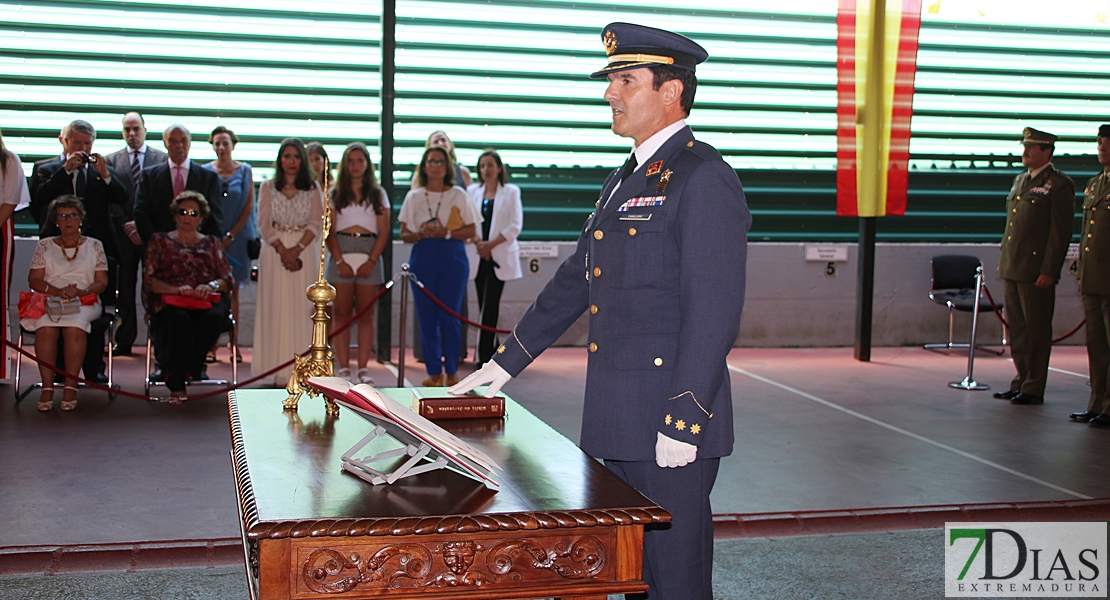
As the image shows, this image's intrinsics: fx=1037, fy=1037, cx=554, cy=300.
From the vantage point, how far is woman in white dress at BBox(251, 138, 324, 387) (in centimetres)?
656

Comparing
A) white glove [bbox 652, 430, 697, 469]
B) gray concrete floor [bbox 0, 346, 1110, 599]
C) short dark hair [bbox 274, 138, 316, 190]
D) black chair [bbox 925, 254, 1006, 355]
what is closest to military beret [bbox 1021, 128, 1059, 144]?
gray concrete floor [bbox 0, 346, 1110, 599]

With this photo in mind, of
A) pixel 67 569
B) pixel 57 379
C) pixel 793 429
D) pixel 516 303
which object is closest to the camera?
pixel 67 569

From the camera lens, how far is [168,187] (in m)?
6.95

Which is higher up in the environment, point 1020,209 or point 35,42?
point 35,42

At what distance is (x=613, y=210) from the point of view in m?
2.35

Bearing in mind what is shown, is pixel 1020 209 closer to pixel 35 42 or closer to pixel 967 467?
pixel 967 467

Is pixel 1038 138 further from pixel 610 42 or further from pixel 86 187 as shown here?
pixel 86 187

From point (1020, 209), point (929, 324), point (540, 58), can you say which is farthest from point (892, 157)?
point (540, 58)

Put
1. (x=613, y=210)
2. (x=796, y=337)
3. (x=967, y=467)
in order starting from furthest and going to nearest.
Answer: (x=796, y=337)
(x=967, y=467)
(x=613, y=210)

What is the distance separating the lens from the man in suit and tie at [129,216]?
7.30m

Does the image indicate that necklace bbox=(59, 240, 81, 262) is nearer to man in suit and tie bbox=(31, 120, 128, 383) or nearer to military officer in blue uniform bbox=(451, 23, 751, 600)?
man in suit and tie bbox=(31, 120, 128, 383)

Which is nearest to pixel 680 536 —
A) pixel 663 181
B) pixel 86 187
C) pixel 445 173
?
pixel 663 181

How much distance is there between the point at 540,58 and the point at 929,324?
14.6ft

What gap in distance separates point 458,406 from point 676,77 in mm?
970
